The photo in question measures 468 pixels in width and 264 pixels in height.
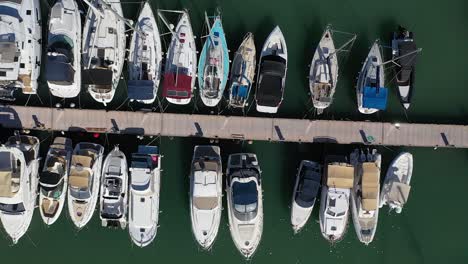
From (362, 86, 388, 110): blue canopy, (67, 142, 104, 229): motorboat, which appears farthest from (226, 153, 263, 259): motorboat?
(67, 142, 104, 229): motorboat

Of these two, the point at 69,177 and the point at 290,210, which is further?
the point at 290,210

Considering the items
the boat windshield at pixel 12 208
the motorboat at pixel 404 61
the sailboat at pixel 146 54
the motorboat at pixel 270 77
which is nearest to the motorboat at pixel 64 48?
the sailboat at pixel 146 54

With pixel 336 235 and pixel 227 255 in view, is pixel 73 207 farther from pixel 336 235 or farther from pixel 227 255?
pixel 336 235

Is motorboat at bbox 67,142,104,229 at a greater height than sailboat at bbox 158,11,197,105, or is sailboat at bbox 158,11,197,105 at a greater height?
sailboat at bbox 158,11,197,105

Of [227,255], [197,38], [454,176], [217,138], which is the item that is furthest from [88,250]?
[454,176]

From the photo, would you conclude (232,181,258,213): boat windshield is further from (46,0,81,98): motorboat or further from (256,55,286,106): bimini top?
(46,0,81,98): motorboat

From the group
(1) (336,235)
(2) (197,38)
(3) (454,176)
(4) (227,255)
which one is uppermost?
(2) (197,38)

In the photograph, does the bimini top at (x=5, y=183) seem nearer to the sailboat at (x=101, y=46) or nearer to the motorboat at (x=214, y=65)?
the sailboat at (x=101, y=46)
